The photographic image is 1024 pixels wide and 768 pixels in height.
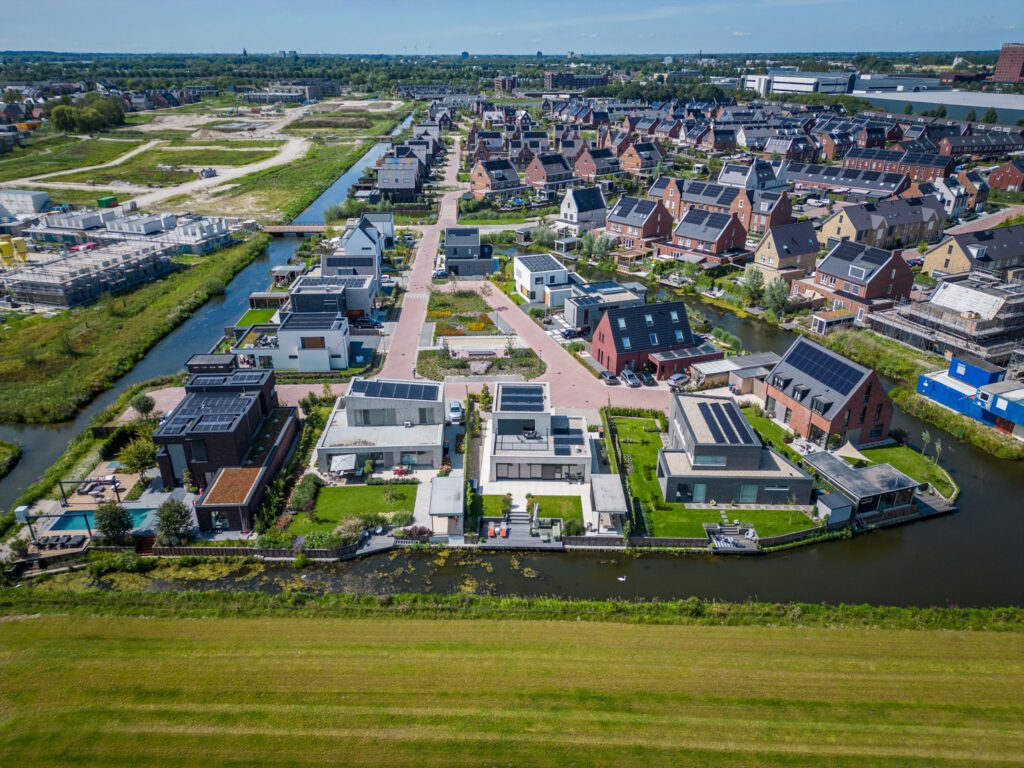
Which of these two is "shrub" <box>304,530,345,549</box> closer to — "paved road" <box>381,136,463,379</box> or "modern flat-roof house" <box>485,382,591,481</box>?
"modern flat-roof house" <box>485,382,591,481</box>

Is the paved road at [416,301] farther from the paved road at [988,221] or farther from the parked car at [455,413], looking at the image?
the paved road at [988,221]

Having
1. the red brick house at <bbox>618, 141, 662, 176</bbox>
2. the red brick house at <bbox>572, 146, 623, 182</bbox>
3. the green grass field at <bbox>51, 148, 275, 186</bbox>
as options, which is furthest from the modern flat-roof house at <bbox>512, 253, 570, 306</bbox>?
the green grass field at <bbox>51, 148, 275, 186</bbox>

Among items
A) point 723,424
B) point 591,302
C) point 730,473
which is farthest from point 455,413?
point 591,302

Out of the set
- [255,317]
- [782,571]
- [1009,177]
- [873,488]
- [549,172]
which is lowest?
[782,571]

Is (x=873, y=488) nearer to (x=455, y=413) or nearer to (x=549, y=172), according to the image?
(x=455, y=413)

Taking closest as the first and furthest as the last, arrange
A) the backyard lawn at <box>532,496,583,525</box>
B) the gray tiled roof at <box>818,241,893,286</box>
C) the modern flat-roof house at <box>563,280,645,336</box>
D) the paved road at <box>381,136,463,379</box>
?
the backyard lawn at <box>532,496,583,525</box>, the paved road at <box>381,136,463,379</box>, the modern flat-roof house at <box>563,280,645,336</box>, the gray tiled roof at <box>818,241,893,286</box>
